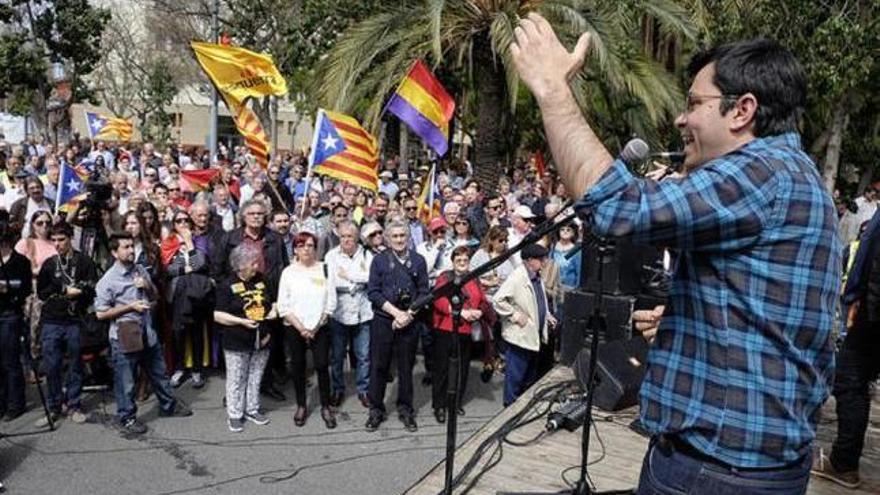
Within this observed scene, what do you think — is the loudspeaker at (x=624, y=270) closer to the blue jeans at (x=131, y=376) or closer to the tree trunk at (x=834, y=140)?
the blue jeans at (x=131, y=376)

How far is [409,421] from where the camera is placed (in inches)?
278

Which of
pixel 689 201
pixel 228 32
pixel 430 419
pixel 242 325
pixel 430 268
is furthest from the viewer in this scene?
pixel 228 32

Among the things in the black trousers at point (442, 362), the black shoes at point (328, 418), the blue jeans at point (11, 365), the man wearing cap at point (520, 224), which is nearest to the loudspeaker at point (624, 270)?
the black trousers at point (442, 362)

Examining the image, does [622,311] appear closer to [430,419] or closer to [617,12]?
[430,419]

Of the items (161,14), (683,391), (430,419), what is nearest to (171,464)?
(430,419)

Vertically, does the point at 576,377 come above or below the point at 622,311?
below

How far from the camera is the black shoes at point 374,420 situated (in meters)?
7.00

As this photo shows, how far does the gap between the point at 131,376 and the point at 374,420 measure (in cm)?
213

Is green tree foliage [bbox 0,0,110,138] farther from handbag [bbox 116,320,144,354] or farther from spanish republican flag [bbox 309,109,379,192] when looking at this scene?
handbag [bbox 116,320,144,354]

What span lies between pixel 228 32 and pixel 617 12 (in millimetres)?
15522

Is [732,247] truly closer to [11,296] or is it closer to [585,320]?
[585,320]

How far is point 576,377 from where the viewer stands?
238 inches

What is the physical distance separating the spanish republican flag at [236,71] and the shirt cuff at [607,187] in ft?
29.4

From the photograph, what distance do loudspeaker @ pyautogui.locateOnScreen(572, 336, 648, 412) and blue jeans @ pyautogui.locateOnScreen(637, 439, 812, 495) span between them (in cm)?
350
